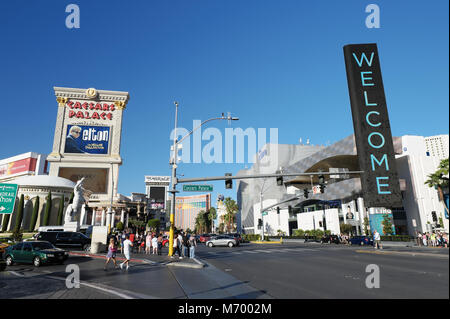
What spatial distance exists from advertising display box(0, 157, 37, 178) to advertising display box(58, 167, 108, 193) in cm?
4110

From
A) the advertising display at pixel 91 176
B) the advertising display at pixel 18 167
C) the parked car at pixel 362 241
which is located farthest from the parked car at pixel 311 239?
the advertising display at pixel 18 167

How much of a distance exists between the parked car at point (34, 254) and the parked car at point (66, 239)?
821 cm

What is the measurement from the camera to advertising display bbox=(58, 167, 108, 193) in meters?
93.6

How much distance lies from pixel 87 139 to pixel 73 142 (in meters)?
4.40

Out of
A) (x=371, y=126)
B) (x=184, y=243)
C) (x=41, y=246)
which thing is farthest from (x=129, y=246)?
(x=371, y=126)

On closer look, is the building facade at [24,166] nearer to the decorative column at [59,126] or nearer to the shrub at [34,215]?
the decorative column at [59,126]

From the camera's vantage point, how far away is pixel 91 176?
9688 centimetres

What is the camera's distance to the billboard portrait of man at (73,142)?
94188 millimetres

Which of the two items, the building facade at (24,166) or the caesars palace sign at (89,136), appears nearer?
the caesars palace sign at (89,136)

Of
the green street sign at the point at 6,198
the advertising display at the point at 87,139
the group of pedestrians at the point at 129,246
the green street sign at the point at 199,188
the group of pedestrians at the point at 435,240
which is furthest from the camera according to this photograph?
the advertising display at the point at 87,139

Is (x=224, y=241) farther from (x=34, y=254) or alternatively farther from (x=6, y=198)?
(x=6, y=198)

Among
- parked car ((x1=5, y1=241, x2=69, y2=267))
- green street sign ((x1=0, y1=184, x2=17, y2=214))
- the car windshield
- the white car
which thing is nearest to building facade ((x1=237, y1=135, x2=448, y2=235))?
the white car
